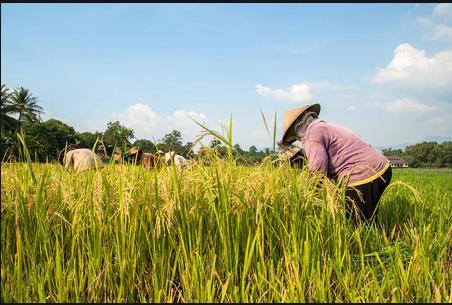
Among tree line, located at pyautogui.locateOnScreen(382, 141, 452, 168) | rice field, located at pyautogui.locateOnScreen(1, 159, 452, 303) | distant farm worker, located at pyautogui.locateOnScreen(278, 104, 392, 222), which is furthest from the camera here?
tree line, located at pyautogui.locateOnScreen(382, 141, 452, 168)

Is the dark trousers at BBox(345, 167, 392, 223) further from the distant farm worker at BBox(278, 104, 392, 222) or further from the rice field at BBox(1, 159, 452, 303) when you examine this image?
the rice field at BBox(1, 159, 452, 303)

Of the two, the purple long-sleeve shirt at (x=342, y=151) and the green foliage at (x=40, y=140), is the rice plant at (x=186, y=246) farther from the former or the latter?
the purple long-sleeve shirt at (x=342, y=151)

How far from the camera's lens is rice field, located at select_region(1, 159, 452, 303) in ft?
5.91

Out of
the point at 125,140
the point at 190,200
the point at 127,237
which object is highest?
the point at 125,140

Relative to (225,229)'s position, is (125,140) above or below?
above

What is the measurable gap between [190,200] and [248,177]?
0.48 m

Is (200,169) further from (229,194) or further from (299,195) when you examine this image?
(299,195)

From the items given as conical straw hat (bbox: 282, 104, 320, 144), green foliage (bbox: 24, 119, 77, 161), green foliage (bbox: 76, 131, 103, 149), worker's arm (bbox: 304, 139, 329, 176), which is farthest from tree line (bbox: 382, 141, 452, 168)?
green foliage (bbox: 24, 119, 77, 161)

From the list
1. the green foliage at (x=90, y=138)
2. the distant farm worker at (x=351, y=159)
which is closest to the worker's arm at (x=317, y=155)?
the distant farm worker at (x=351, y=159)

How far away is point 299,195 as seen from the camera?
7.13 ft

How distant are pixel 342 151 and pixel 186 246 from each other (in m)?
1.63

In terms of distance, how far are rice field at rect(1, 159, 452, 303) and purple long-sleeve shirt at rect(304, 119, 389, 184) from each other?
2.05 feet

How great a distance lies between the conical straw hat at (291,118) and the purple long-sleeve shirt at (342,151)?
0.21 m

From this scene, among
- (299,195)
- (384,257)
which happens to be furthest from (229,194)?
(384,257)
